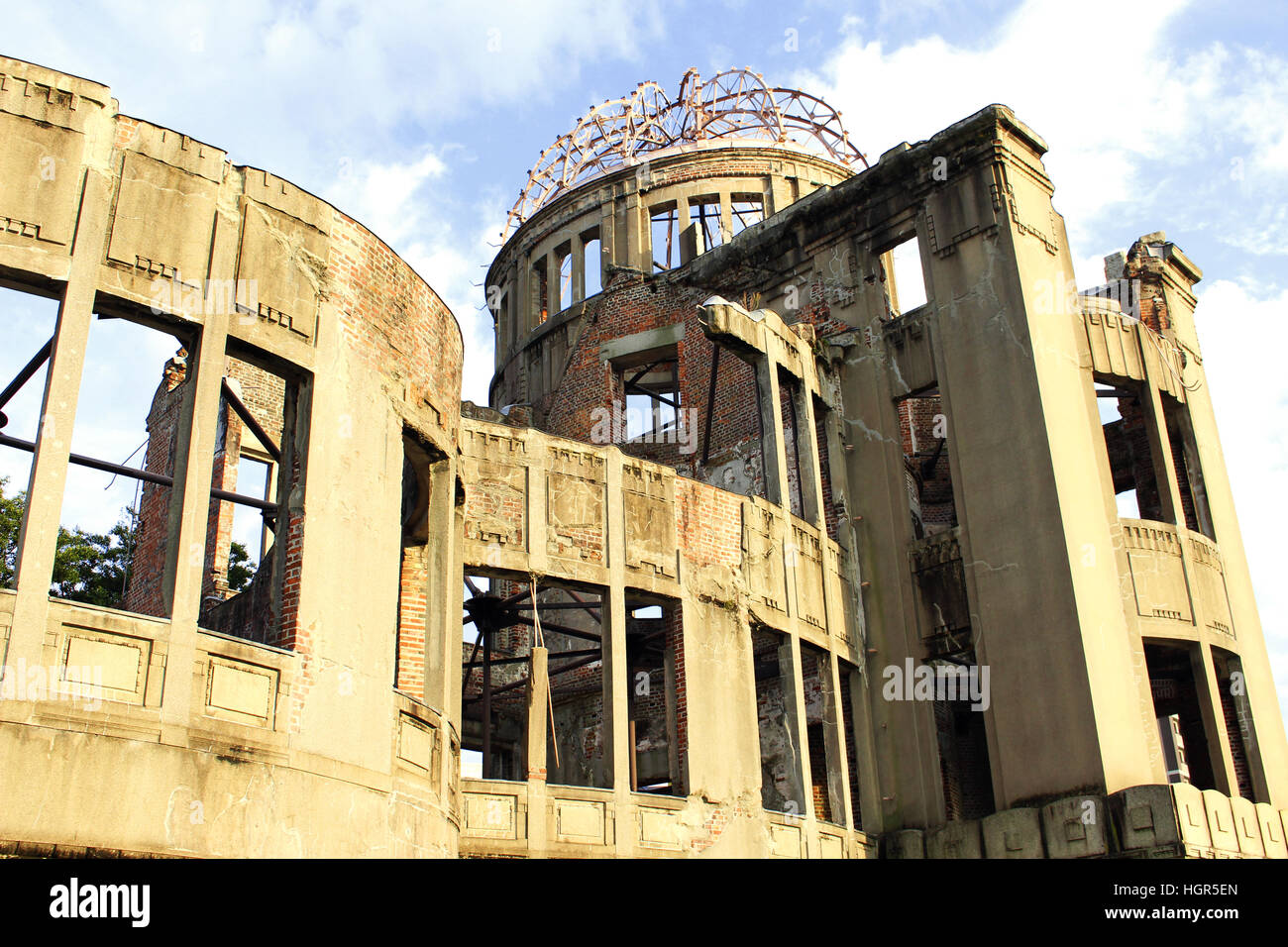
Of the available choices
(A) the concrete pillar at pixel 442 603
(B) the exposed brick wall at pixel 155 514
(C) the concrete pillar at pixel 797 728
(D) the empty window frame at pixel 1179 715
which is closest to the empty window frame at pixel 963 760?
(D) the empty window frame at pixel 1179 715

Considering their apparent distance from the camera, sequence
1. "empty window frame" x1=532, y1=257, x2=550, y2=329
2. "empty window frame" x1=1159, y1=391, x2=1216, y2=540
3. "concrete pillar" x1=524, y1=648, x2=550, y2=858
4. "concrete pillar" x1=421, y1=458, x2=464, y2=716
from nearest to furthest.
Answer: "concrete pillar" x1=421, y1=458, x2=464, y2=716 → "concrete pillar" x1=524, y1=648, x2=550, y2=858 → "empty window frame" x1=1159, y1=391, x2=1216, y2=540 → "empty window frame" x1=532, y1=257, x2=550, y2=329

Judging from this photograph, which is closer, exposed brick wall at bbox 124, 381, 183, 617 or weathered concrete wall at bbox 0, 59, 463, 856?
weathered concrete wall at bbox 0, 59, 463, 856

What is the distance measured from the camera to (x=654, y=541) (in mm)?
15914

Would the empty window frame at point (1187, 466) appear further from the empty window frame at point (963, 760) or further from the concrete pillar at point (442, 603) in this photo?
the concrete pillar at point (442, 603)

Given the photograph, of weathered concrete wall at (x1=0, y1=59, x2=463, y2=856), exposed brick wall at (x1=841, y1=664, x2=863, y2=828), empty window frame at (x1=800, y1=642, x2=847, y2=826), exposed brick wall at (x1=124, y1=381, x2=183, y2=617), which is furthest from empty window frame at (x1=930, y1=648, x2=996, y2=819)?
exposed brick wall at (x1=124, y1=381, x2=183, y2=617)

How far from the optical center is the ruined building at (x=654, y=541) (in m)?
9.88

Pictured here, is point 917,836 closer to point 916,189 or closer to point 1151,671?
point 1151,671

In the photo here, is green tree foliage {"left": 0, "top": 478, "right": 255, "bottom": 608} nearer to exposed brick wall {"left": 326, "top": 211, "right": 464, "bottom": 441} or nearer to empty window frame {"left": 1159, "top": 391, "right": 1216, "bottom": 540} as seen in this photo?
exposed brick wall {"left": 326, "top": 211, "right": 464, "bottom": 441}

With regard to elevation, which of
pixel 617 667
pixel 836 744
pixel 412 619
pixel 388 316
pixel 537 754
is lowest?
pixel 537 754

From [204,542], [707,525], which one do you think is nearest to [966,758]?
[707,525]

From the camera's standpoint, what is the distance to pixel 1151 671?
69.6 feet

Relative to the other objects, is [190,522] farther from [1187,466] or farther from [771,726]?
[1187,466]

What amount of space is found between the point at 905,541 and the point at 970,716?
4459 millimetres

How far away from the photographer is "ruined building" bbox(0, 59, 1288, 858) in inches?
389
